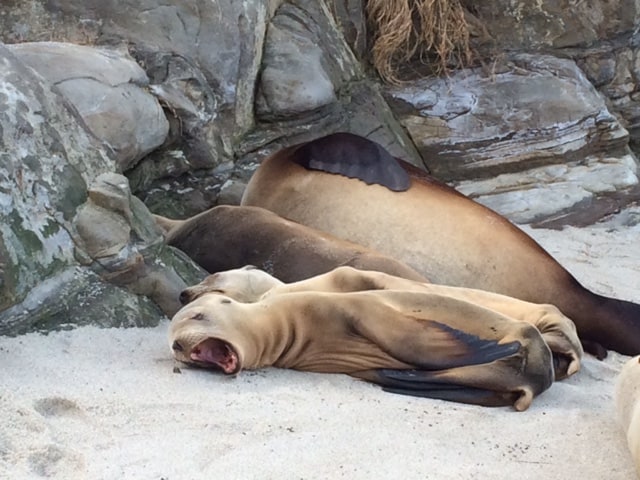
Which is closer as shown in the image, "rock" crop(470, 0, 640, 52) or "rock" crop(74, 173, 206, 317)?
"rock" crop(74, 173, 206, 317)

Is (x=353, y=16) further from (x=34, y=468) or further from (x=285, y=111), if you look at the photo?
(x=34, y=468)

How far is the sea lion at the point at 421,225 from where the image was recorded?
5.38 m

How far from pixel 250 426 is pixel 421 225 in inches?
105

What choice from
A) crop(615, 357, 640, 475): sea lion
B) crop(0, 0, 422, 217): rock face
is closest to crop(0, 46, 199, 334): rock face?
crop(0, 0, 422, 217): rock face

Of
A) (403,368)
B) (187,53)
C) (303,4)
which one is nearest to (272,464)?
(403,368)

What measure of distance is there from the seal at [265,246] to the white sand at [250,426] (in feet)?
3.47

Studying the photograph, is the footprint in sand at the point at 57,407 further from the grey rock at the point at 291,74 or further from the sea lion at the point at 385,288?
the grey rock at the point at 291,74

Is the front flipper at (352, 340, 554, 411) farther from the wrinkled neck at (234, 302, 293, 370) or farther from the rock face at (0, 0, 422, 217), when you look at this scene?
the rock face at (0, 0, 422, 217)

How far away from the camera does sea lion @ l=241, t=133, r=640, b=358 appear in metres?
5.38

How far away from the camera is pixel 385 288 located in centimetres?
434

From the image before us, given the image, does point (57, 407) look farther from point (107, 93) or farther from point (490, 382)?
point (107, 93)

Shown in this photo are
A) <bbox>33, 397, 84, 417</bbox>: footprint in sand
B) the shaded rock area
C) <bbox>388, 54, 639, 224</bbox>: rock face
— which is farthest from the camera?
<bbox>388, 54, 639, 224</bbox>: rock face

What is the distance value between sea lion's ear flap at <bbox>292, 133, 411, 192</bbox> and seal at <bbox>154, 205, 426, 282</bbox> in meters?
0.55

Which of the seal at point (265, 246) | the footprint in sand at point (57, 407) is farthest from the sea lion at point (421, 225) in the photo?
the footprint in sand at point (57, 407)
